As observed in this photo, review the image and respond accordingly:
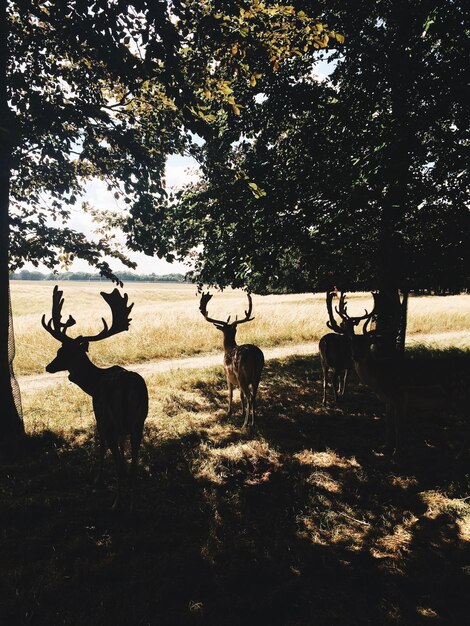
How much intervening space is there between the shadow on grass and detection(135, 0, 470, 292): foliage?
5.06m

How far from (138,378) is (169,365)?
961 centimetres

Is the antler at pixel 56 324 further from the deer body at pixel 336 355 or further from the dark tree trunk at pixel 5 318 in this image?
the deer body at pixel 336 355

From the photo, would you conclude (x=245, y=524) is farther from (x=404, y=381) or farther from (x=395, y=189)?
(x=395, y=189)

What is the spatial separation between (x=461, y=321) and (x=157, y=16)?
25623 mm

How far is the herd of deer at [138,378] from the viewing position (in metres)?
5.20

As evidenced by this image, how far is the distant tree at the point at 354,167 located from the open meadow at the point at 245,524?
4600mm

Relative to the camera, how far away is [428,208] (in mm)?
10586

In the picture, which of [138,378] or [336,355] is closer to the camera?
[138,378]

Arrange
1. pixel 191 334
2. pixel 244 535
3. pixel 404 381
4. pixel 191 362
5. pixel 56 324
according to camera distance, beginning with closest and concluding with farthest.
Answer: pixel 244 535 < pixel 56 324 < pixel 404 381 < pixel 191 362 < pixel 191 334

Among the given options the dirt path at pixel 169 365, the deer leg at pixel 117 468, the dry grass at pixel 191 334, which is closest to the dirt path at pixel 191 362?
the dirt path at pixel 169 365

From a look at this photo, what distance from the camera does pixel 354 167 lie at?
27.8ft

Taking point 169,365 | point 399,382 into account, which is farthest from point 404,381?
point 169,365

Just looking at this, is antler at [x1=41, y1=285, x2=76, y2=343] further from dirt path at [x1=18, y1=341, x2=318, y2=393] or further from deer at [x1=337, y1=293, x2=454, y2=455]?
dirt path at [x1=18, y1=341, x2=318, y2=393]

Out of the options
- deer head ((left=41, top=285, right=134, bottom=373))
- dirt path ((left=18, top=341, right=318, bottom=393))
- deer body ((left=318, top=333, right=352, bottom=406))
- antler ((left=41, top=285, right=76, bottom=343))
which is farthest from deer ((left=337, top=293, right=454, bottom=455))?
dirt path ((left=18, top=341, right=318, bottom=393))
